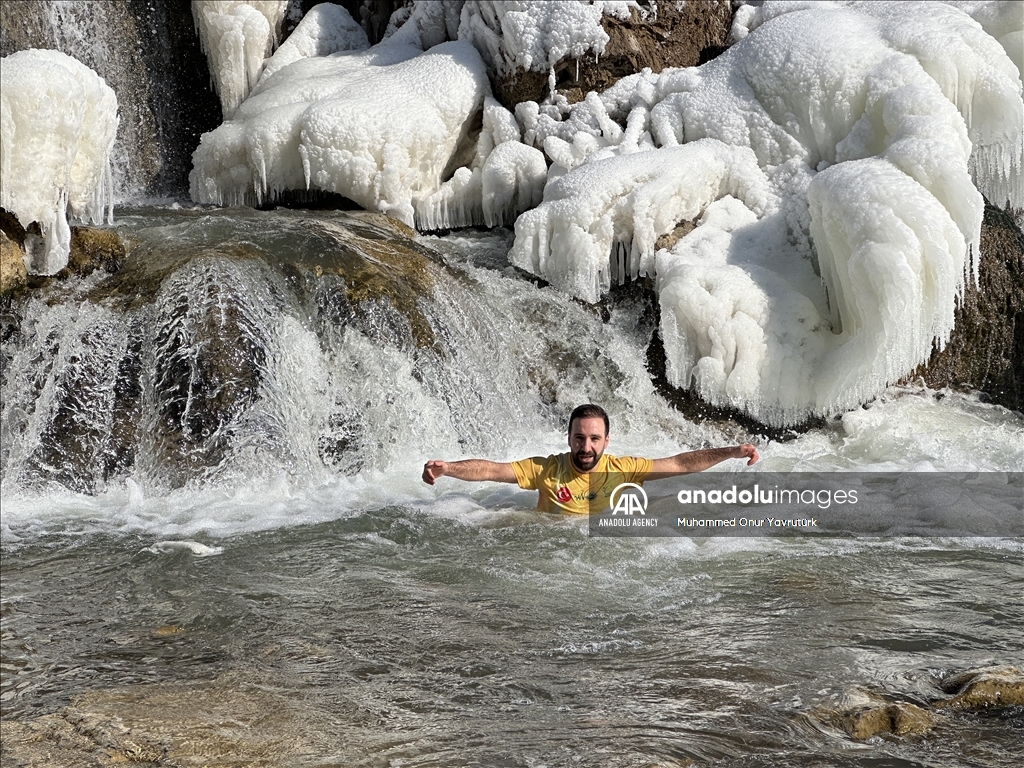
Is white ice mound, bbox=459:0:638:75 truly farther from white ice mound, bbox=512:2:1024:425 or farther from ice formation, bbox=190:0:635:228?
white ice mound, bbox=512:2:1024:425

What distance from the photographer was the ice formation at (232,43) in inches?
400

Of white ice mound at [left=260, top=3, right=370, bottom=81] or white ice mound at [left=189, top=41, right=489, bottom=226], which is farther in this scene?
white ice mound at [left=260, top=3, right=370, bottom=81]

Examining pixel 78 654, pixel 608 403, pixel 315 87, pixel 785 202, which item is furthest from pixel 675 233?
pixel 78 654

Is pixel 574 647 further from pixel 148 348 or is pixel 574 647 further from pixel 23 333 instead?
pixel 23 333

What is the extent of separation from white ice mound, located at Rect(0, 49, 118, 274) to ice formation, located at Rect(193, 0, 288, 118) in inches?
130

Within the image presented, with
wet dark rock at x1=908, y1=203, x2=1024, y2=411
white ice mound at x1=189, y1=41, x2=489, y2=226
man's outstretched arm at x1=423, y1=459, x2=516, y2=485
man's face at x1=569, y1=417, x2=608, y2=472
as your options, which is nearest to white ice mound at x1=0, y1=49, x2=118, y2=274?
white ice mound at x1=189, y1=41, x2=489, y2=226

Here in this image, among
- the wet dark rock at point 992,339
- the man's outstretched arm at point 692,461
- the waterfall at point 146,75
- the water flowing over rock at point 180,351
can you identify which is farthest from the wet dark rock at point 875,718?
the waterfall at point 146,75

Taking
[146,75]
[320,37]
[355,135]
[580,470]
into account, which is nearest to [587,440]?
[580,470]

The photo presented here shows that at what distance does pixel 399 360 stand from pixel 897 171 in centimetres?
346

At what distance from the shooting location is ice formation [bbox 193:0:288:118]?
33.4ft

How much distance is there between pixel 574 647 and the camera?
12.3ft

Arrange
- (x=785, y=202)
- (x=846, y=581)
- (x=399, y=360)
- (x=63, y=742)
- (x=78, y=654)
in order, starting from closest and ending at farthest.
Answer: (x=63, y=742)
(x=78, y=654)
(x=846, y=581)
(x=399, y=360)
(x=785, y=202)

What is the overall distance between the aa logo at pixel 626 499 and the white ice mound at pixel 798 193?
2.23 m

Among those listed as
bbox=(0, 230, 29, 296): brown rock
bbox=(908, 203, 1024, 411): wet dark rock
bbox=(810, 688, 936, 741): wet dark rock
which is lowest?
bbox=(810, 688, 936, 741): wet dark rock
